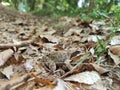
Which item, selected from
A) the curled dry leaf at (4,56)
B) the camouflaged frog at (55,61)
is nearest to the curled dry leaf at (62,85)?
the camouflaged frog at (55,61)

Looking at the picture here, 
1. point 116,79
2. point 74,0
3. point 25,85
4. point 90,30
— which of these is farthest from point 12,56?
point 74,0

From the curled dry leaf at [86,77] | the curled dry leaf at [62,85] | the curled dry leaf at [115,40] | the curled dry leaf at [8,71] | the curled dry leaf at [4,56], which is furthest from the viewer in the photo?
the curled dry leaf at [115,40]

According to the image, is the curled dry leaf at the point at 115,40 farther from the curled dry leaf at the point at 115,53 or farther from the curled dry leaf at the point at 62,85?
the curled dry leaf at the point at 62,85

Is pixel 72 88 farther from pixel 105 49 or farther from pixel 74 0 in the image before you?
pixel 74 0

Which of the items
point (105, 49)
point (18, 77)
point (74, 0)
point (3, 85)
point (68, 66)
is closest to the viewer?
point (3, 85)

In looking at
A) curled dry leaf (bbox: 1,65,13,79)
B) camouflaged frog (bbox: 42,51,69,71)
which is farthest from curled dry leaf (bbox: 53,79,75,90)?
curled dry leaf (bbox: 1,65,13,79)

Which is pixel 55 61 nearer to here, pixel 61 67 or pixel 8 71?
pixel 61 67

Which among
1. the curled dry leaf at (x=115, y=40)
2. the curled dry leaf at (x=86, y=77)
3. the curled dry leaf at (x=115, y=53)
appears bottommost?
the curled dry leaf at (x=86, y=77)

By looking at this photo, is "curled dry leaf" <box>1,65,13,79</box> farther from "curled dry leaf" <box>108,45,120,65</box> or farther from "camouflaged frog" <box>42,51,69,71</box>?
"curled dry leaf" <box>108,45,120,65</box>

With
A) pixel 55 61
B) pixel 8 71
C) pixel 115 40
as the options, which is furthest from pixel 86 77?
pixel 115 40
